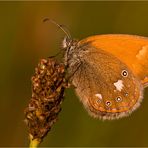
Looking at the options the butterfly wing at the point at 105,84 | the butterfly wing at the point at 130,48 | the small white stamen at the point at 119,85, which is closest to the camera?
the butterfly wing at the point at 105,84

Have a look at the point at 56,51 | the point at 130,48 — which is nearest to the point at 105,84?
the point at 130,48

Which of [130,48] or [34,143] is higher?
[130,48]

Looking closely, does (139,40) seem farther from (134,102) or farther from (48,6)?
(48,6)

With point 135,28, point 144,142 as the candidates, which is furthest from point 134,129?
point 135,28

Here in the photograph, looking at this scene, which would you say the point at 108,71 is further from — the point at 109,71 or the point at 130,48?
the point at 130,48

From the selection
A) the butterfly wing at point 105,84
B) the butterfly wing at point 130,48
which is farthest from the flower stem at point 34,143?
the butterfly wing at point 130,48

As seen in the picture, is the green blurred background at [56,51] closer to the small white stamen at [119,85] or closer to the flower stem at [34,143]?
the small white stamen at [119,85]
